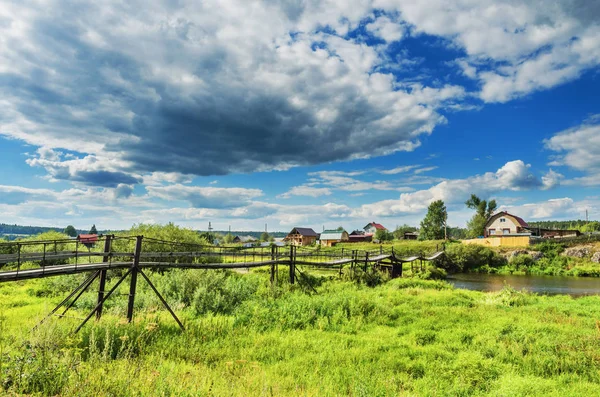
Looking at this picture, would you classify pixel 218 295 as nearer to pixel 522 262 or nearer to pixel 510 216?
pixel 522 262

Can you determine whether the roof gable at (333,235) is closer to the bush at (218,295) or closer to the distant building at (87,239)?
the bush at (218,295)

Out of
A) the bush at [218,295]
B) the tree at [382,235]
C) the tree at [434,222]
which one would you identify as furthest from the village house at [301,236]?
the bush at [218,295]

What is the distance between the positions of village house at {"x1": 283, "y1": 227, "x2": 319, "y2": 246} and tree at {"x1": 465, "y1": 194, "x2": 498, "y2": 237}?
42043 millimetres

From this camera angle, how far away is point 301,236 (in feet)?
324

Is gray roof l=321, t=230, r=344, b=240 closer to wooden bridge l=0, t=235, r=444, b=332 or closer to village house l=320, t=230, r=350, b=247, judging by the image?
village house l=320, t=230, r=350, b=247

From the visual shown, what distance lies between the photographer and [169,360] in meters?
6.82

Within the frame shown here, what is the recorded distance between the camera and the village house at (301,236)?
98.9 m

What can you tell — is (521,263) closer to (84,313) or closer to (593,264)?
(593,264)

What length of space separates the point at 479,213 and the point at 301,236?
46.8m

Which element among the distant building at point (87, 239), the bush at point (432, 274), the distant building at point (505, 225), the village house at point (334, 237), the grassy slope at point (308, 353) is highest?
the distant building at point (505, 225)

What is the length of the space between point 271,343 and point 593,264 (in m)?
54.8

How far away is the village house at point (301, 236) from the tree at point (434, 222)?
3179cm

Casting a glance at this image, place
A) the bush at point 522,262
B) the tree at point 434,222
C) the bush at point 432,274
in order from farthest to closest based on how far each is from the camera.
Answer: the tree at point 434,222
the bush at point 522,262
the bush at point 432,274

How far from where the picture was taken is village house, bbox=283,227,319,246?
98.9 m
